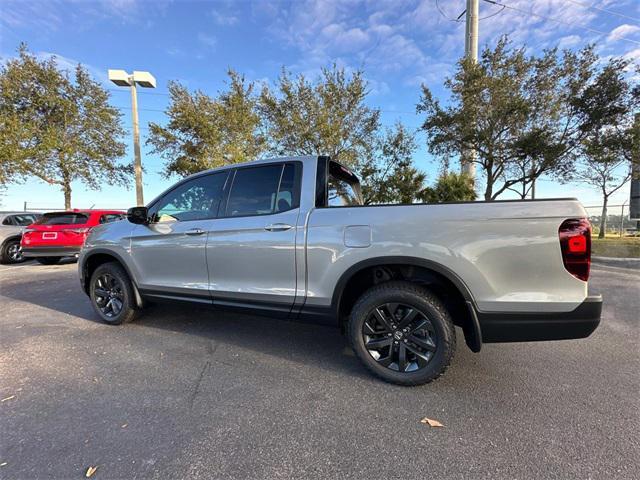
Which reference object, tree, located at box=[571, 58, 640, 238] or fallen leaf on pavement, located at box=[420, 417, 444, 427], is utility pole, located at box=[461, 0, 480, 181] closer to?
tree, located at box=[571, 58, 640, 238]

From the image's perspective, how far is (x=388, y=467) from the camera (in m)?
1.85

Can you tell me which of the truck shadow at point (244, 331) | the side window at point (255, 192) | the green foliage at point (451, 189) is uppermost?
the green foliage at point (451, 189)

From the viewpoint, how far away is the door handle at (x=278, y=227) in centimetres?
294

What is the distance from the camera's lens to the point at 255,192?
3307 millimetres

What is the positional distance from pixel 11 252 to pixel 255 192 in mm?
10872

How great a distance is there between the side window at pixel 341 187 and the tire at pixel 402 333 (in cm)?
103

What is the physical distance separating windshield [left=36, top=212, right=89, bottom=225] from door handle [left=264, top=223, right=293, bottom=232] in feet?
27.9

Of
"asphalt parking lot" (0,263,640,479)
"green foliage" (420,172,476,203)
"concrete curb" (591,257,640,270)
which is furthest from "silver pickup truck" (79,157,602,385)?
"green foliage" (420,172,476,203)

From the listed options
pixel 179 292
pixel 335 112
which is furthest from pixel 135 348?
pixel 335 112

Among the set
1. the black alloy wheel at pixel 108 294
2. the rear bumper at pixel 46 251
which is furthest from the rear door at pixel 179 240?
the rear bumper at pixel 46 251

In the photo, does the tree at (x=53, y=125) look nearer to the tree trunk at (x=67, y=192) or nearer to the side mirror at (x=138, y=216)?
the tree trunk at (x=67, y=192)

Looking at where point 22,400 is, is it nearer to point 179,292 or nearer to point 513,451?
point 179,292

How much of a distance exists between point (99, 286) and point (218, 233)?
2225mm

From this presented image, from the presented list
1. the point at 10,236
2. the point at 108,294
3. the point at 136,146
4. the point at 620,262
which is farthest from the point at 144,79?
the point at 620,262
